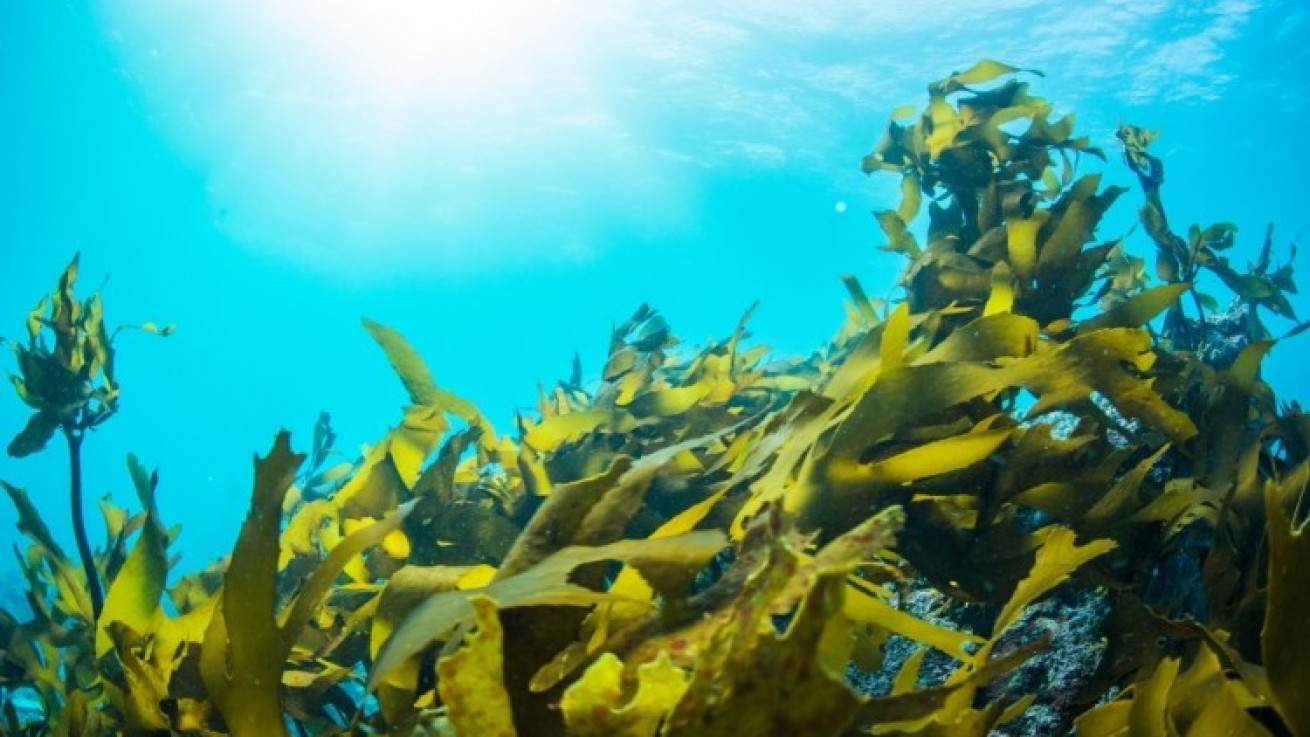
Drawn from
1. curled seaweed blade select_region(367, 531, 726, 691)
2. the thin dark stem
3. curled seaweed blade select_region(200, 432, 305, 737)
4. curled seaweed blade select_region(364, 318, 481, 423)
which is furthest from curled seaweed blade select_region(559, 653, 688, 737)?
the thin dark stem

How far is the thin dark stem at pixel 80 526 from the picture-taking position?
4.99 feet

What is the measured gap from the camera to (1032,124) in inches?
82.4

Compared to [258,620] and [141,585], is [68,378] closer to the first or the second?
[141,585]

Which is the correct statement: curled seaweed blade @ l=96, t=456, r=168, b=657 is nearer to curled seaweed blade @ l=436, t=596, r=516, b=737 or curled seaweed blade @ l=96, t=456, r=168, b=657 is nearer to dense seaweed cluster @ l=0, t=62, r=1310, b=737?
dense seaweed cluster @ l=0, t=62, r=1310, b=737

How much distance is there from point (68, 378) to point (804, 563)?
2.03 metres

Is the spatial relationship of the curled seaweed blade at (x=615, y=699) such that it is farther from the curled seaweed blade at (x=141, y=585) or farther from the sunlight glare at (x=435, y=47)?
the sunlight glare at (x=435, y=47)

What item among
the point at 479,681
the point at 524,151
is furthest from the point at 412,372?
the point at 524,151

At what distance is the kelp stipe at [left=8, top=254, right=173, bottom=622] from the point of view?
1.74m

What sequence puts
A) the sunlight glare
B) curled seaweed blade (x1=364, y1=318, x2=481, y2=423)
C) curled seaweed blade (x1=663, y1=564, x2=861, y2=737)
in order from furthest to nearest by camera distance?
the sunlight glare < curled seaweed blade (x1=364, y1=318, x2=481, y2=423) < curled seaweed blade (x1=663, y1=564, x2=861, y2=737)

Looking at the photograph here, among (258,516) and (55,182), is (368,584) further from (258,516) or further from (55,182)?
(55,182)

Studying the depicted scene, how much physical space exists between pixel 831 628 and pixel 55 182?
69.8 meters

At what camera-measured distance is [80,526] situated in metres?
1.62

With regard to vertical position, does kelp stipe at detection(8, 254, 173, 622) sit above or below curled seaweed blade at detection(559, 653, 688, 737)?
above

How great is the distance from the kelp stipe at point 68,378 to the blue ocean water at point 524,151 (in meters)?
0.66
